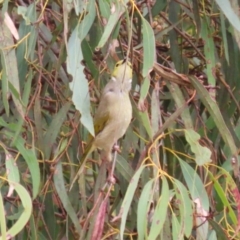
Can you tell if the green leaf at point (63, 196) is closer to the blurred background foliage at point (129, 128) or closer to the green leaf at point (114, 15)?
the blurred background foliage at point (129, 128)

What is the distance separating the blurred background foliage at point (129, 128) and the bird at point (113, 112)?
0.03 metres

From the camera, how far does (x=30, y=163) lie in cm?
155

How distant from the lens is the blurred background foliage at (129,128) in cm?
142

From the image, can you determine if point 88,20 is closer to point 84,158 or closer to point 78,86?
point 78,86

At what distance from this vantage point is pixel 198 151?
1.47m

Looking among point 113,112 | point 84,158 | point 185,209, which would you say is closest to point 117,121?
point 113,112

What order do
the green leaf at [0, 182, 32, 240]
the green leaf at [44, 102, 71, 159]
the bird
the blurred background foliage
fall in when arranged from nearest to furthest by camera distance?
the green leaf at [0, 182, 32, 240]
the blurred background foliage
the bird
the green leaf at [44, 102, 71, 159]

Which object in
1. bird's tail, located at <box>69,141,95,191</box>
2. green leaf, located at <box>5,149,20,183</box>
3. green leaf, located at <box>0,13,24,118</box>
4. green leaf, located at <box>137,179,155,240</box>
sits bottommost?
green leaf, located at <box>137,179,155,240</box>

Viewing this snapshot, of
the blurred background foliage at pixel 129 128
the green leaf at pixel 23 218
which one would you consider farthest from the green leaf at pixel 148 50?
the green leaf at pixel 23 218

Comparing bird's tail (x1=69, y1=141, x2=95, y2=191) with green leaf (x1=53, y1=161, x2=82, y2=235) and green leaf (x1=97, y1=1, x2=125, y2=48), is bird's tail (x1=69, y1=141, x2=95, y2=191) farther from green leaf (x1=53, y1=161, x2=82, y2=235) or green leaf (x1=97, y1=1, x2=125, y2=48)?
green leaf (x1=97, y1=1, x2=125, y2=48)

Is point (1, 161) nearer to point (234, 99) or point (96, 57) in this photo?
point (96, 57)

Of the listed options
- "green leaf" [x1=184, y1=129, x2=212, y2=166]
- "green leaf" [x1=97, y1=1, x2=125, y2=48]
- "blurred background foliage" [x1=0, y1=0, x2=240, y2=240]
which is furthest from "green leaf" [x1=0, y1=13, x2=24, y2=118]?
"green leaf" [x1=184, y1=129, x2=212, y2=166]

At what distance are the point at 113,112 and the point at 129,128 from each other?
0.59ft

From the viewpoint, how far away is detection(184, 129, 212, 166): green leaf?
4.77 feet
